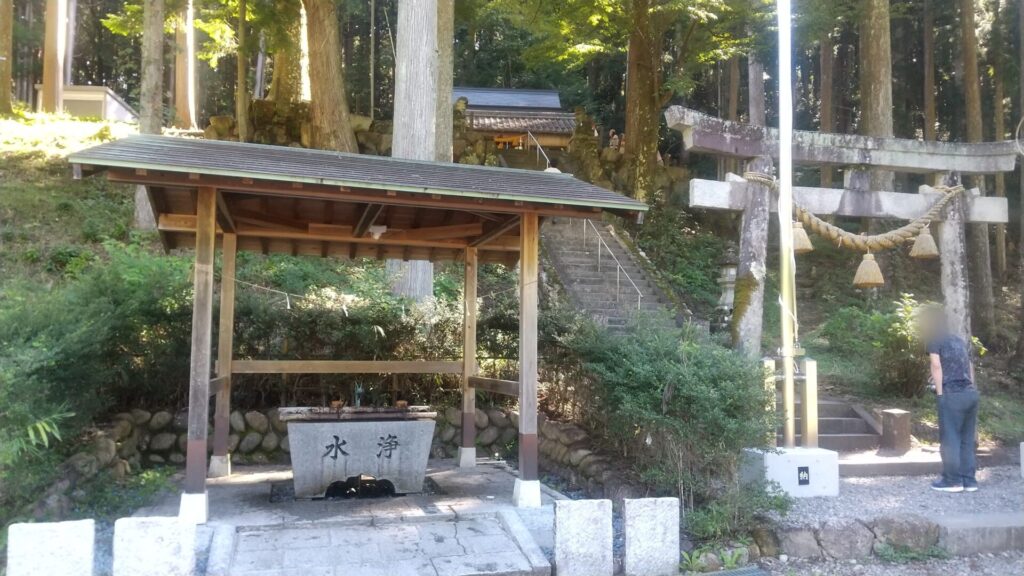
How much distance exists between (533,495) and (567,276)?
972cm

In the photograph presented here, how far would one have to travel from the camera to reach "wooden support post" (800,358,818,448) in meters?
7.62

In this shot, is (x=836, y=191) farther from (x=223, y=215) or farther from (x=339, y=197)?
(x=223, y=215)

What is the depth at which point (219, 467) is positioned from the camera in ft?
25.7

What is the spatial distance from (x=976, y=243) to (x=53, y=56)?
25.5m

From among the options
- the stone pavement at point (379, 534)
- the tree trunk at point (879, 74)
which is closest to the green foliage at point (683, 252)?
the tree trunk at point (879, 74)

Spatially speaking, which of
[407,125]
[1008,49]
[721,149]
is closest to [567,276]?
[407,125]

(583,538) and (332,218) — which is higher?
(332,218)

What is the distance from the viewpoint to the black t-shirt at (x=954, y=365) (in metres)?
7.13

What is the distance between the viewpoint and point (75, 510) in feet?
19.9

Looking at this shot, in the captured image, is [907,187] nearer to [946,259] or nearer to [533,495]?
[946,259]

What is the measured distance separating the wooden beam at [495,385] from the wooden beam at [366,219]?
2.08 m

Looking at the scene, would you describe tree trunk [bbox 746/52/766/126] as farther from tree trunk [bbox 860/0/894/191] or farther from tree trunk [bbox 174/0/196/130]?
tree trunk [bbox 174/0/196/130]

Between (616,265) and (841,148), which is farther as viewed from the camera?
(616,265)

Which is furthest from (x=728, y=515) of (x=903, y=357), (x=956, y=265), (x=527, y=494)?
(x=903, y=357)
